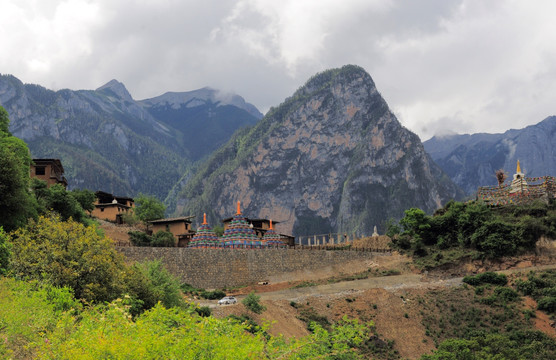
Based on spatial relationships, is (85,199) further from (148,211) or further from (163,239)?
(148,211)

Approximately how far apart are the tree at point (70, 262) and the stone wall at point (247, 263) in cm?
2393

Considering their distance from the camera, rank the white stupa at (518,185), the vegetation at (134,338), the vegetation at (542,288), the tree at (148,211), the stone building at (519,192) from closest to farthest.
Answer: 1. the vegetation at (134,338)
2. the vegetation at (542,288)
3. the stone building at (519,192)
4. the white stupa at (518,185)
5. the tree at (148,211)

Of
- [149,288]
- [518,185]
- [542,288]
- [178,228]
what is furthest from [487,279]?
[178,228]

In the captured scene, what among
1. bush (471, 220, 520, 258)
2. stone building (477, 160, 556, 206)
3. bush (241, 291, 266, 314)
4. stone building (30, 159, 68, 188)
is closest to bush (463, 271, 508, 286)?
bush (471, 220, 520, 258)

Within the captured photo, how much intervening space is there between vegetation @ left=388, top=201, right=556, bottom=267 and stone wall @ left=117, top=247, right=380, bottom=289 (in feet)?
20.7

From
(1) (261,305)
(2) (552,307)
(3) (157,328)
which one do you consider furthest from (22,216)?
(2) (552,307)

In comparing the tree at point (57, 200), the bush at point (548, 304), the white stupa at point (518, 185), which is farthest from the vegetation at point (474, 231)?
the tree at point (57, 200)

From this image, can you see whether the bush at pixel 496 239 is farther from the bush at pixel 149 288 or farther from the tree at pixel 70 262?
the tree at pixel 70 262

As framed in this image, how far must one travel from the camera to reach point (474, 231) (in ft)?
226

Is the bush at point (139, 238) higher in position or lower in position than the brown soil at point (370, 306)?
higher

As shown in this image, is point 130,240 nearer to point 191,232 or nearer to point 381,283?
point 191,232

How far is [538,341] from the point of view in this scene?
44.8 meters

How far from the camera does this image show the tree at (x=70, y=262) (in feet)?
87.5

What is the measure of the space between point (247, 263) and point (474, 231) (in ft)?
98.2
